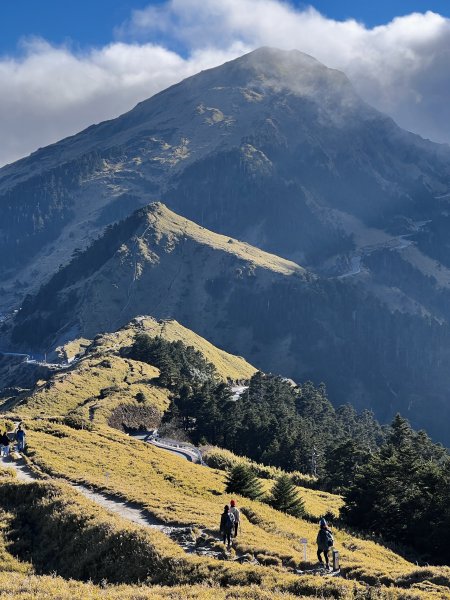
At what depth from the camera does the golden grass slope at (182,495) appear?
94.0 ft

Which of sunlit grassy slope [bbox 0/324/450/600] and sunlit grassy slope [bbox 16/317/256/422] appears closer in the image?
sunlit grassy slope [bbox 0/324/450/600]

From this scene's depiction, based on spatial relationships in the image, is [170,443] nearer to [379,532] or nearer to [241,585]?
[379,532]

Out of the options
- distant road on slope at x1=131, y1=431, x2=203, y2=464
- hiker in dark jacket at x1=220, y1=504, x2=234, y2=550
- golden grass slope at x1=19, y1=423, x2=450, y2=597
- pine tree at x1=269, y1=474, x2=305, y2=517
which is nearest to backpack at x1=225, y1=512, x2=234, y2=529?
hiker in dark jacket at x1=220, y1=504, x2=234, y2=550

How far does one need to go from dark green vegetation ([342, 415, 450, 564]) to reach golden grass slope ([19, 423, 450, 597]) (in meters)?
8.59

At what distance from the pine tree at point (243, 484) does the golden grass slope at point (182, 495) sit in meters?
0.97

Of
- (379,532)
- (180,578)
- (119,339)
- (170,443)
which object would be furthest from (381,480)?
(119,339)

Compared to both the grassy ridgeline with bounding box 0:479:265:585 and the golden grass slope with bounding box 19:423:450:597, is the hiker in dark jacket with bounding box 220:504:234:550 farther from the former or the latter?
the grassy ridgeline with bounding box 0:479:265:585

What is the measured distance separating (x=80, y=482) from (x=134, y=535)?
14970mm

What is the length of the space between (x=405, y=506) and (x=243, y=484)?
53.0ft

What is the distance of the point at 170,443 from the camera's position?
94.6m

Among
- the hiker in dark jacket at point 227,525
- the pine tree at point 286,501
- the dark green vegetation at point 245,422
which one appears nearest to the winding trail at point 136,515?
the hiker in dark jacket at point 227,525

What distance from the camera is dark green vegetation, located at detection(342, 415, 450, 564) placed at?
50688mm

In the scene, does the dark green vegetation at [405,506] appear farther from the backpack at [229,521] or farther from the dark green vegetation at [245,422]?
the backpack at [229,521]

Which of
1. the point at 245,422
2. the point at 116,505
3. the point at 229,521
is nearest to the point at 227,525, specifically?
the point at 229,521
